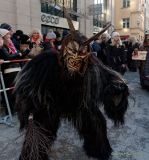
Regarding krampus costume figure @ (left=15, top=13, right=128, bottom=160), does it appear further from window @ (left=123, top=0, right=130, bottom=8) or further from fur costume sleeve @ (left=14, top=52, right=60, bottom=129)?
window @ (left=123, top=0, right=130, bottom=8)

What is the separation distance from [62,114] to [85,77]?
19.2 inches

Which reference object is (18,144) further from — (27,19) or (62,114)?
(27,19)

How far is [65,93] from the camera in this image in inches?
117

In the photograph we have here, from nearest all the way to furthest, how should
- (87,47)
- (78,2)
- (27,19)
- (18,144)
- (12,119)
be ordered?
(87,47)
(18,144)
(12,119)
(27,19)
(78,2)

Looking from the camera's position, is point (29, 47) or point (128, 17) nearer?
point (29, 47)

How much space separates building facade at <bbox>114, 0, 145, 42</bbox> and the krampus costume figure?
4150 centimetres

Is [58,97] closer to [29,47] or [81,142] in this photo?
[81,142]

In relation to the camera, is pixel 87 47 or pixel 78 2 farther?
pixel 78 2

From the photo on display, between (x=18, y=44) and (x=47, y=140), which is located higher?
(x=18, y=44)

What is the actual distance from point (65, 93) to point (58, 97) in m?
0.08

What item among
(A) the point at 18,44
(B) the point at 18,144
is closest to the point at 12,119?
(B) the point at 18,144

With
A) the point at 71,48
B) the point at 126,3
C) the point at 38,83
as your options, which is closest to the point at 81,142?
the point at 38,83

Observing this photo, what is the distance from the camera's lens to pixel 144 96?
7.51 meters

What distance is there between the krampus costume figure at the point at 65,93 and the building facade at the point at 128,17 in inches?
1634
